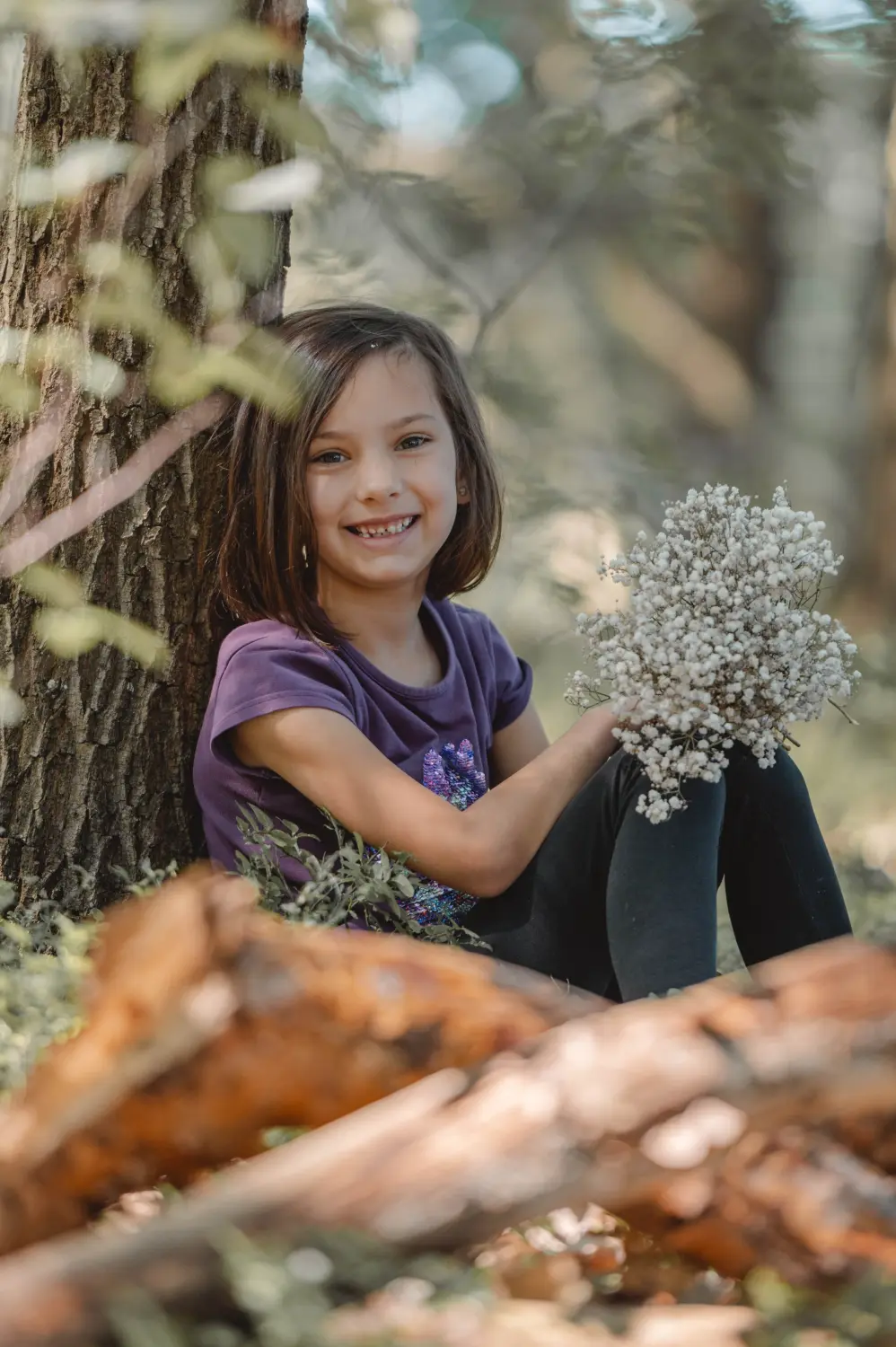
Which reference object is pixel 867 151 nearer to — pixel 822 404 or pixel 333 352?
pixel 822 404

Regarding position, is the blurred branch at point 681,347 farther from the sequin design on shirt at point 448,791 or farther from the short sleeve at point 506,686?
the sequin design on shirt at point 448,791

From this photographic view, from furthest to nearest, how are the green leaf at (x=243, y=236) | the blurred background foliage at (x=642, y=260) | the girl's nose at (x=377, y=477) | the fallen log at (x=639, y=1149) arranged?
the blurred background foliage at (x=642, y=260)
the girl's nose at (x=377, y=477)
the green leaf at (x=243, y=236)
the fallen log at (x=639, y=1149)

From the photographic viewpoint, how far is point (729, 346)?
934 cm

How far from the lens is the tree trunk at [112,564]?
231 cm

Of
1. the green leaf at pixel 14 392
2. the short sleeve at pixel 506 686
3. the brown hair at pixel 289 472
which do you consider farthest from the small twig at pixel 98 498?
the short sleeve at pixel 506 686

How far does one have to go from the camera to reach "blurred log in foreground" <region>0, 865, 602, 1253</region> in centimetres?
131

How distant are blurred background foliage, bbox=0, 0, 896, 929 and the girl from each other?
16.4 inches

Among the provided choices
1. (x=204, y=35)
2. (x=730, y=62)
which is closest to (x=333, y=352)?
(x=204, y=35)

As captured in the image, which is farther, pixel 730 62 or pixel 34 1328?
pixel 730 62

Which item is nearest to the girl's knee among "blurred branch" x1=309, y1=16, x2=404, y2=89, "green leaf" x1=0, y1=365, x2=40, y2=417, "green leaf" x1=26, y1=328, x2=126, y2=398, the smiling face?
the smiling face

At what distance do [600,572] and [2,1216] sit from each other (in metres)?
1.56

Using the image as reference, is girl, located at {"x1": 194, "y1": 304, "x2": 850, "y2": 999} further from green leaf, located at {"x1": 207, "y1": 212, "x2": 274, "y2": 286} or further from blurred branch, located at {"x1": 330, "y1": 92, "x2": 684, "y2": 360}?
blurred branch, located at {"x1": 330, "y1": 92, "x2": 684, "y2": 360}

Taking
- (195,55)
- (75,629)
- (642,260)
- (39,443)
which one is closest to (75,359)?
(39,443)

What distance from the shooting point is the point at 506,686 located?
2.99m
